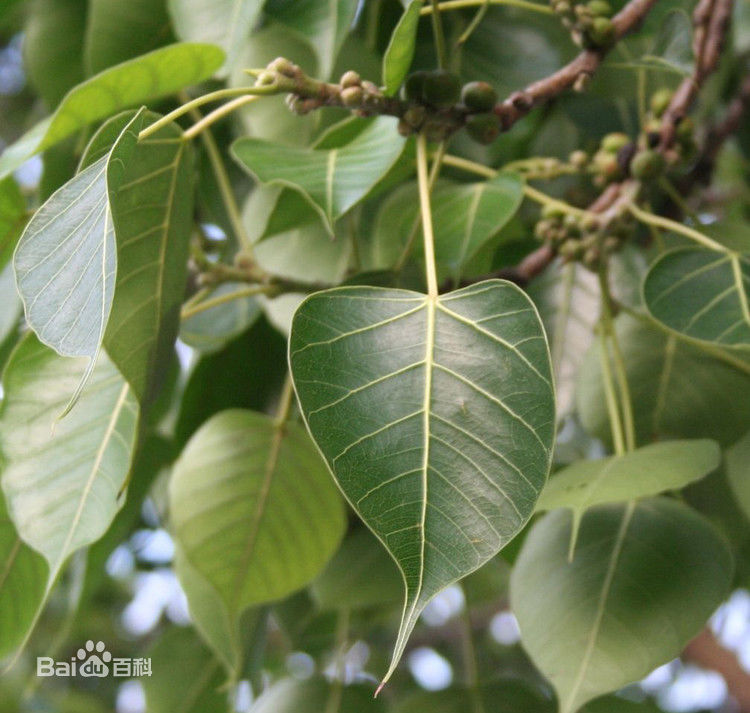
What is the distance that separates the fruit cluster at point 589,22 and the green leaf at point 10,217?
1.23 ft

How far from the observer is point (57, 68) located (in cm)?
85

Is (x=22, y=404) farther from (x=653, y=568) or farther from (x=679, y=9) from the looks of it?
(x=679, y=9)

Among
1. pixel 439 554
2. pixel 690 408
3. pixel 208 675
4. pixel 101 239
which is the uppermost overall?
pixel 101 239

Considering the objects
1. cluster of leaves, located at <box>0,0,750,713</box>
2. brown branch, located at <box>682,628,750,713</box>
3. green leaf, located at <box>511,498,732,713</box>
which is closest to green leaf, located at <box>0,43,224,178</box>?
cluster of leaves, located at <box>0,0,750,713</box>

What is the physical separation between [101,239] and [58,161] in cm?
42

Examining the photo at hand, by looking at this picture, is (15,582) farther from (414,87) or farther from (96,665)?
(414,87)

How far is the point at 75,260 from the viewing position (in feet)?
1.29

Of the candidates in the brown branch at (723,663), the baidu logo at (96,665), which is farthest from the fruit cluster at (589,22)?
the brown branch at (723,663)

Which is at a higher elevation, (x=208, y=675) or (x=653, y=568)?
(x=653, y=568)

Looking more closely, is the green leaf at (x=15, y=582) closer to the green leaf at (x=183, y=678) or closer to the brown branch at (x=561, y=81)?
the green leaf at (x=183, y=678)

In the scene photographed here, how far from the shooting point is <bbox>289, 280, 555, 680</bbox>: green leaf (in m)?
0.39

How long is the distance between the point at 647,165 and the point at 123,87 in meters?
0.36

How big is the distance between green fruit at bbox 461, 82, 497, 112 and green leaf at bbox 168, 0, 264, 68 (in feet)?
0.45

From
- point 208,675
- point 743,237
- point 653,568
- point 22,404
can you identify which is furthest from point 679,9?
point 208,675
